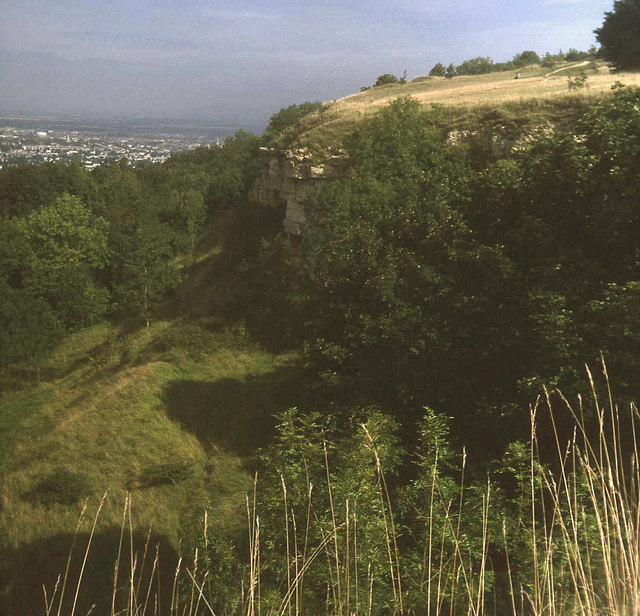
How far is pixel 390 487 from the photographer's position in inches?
447

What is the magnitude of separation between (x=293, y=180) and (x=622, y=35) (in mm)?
18111

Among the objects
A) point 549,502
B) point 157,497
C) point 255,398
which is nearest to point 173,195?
point 255,398

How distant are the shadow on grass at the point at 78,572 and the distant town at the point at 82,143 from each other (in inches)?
1941

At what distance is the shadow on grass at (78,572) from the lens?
37.8 ft

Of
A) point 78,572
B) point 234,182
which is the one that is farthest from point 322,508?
point 234,182

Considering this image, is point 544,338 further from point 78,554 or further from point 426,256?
point 78,554

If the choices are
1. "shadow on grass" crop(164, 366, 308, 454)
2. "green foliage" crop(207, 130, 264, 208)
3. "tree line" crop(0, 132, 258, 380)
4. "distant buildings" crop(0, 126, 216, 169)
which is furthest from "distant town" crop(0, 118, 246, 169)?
"shadow on grass" crop(164, 366, 308, 454)

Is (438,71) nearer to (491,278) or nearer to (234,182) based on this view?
(234,182)

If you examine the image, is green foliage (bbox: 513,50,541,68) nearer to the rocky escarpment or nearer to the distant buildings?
the rocky escarpment

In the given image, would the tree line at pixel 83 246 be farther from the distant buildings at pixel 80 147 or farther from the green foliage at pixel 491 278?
the green foliage at pixel 491 278

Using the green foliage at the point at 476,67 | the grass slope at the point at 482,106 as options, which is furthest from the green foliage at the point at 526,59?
the grass slope at the point at 482,106

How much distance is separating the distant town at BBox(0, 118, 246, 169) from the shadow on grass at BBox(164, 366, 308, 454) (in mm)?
44030

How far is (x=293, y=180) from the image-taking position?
82.0 ft

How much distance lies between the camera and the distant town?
62.8 meters
